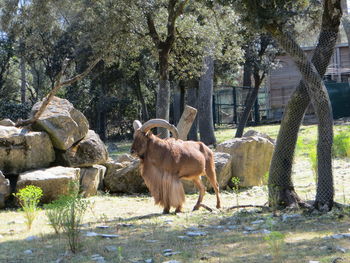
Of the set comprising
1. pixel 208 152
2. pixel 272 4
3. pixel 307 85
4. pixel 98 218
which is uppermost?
pixel 272 4

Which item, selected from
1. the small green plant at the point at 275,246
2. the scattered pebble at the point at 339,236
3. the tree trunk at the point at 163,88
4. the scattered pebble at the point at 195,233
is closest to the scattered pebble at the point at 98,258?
the scattered pebble at the point at 195,233

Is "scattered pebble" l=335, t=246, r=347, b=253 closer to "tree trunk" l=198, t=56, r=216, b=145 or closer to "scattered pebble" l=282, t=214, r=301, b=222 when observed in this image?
"scattered pebble" l=282, t=214, r=301, b=222

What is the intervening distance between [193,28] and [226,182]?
5.58 m

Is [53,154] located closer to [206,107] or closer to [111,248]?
[111,248]

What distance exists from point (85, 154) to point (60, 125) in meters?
1.02

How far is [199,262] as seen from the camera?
6.25 m

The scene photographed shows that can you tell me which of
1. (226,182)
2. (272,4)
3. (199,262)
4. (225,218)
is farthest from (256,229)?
(226,182)

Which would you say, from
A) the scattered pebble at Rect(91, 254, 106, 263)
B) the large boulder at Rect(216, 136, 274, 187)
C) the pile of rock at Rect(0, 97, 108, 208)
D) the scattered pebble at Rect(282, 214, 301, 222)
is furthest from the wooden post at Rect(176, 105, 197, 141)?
the scattered pebble at Rect(91, 254, 106, 263)

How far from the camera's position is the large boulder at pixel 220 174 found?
43.6 feet

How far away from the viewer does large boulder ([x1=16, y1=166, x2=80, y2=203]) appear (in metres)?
11.0

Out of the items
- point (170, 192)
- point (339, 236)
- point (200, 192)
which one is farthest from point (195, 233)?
point (200, 192)

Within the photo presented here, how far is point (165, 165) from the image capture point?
34.9 ft

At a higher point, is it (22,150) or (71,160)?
(22,150)

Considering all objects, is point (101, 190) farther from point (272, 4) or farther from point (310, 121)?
point (310, 121)
